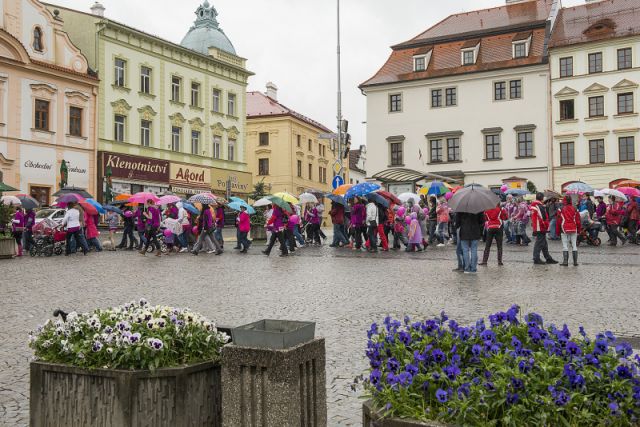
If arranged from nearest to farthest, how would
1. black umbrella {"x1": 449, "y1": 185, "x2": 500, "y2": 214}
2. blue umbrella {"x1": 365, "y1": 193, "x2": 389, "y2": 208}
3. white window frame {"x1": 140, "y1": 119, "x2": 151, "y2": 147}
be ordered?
black umbrella {"x1": 449, "y1": 185, "x2": 500, "y2": 214} < blue umbrella {"x1": 365, "y1": 193, "x2": 389, "y2": 208} < white window frame {"x1": 140, "y1": 119, "x2": 151, "y2": 147}

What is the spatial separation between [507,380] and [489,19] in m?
54.8

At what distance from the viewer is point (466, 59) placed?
167 ft

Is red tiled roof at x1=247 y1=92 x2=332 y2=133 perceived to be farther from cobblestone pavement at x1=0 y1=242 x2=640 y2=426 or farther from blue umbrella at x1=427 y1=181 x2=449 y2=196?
cobblestone pavement at x1=0 y1=242 x2=640 y2=426

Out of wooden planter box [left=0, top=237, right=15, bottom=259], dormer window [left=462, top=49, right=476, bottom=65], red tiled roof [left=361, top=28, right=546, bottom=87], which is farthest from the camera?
dormer window [left=462, top=49, right=476, bottom=65]

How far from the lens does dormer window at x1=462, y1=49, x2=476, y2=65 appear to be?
166 feet

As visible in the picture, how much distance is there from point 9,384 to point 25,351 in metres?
1.37

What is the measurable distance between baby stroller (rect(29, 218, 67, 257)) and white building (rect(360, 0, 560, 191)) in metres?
33.1

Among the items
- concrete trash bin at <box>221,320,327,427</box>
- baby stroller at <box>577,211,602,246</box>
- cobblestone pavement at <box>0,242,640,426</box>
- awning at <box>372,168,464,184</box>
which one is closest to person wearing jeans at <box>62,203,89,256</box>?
cobblestone pavement at <box>0,242,640,426</box>

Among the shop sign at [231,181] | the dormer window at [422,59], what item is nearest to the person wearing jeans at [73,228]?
the shop sign at [231,181]

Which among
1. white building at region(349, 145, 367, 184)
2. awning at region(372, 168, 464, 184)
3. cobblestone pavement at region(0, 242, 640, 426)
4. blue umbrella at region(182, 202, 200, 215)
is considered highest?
white building at region(349, 145, 367, 184)

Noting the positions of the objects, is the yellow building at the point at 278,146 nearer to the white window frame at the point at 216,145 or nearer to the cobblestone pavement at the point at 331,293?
the white window frame at the point at 216,145

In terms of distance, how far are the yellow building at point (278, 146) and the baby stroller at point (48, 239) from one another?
3896cm

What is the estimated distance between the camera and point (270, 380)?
3277mm

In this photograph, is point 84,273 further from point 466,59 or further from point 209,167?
point 466,59
